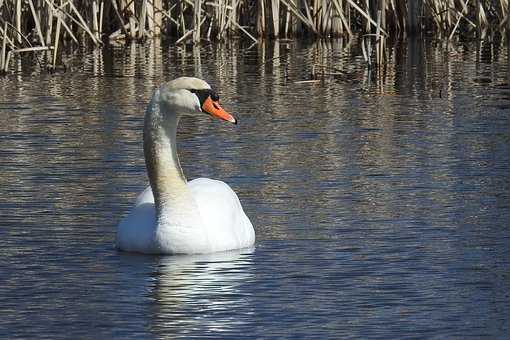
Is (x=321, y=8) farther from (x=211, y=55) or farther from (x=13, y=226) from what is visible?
(x=13, y=226)

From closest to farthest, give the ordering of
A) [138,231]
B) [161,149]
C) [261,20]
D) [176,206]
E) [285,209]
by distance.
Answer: [176,206] → [138,231] → [161,149] → [285,209] → [261,20]

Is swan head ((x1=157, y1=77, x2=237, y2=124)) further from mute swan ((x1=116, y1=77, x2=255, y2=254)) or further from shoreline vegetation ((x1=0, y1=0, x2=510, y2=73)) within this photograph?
shoreline vegetation ((x1=0, y1=0, x2=510, y2=73))

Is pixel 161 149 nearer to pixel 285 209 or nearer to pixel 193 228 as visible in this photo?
pixel 193 228

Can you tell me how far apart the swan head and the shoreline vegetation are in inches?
486

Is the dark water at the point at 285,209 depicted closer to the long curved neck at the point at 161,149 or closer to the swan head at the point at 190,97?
the long curved neck at the point at 161,149

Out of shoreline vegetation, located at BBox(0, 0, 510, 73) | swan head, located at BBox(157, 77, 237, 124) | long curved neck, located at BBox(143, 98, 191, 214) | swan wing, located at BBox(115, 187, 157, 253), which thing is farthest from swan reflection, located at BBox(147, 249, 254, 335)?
shoreline vegetation, located at BBox(0, 0, 510, 73)

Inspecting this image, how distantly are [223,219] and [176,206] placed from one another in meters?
0.37

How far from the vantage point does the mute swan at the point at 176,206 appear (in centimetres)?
960

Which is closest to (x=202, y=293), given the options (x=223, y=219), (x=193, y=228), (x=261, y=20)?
(x=193, y=228)

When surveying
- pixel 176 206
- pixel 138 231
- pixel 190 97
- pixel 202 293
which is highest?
pixel 190 97

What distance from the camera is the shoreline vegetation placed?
22984mm

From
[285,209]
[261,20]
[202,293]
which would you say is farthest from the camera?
[261,20]

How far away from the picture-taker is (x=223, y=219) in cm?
976

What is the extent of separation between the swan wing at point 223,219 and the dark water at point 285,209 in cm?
11
